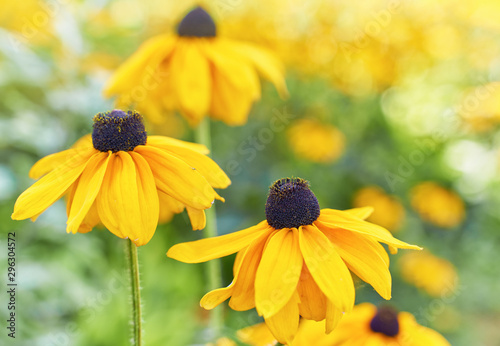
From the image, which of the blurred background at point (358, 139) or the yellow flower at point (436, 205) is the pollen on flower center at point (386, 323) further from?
the yellow flower at point (436, 205)

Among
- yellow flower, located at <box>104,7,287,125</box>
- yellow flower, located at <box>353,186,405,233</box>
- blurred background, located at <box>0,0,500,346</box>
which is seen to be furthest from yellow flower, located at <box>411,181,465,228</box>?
yellow flower, located at <box>104,7,287,125</box>

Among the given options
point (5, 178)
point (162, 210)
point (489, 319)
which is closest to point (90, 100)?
point (5, 178)

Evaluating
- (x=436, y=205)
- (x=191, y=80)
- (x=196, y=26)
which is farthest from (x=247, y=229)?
(x=436, y=205)

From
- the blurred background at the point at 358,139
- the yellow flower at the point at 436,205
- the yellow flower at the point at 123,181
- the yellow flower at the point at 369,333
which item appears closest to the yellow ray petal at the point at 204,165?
the yellow flower at the point at 123,181

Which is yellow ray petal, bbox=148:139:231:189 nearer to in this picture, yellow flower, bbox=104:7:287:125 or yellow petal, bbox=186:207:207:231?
yellow petal, bbox=186:207:207:231

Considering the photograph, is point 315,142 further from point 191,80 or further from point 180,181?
point 180,181

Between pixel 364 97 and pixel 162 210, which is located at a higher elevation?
pixel 364 97

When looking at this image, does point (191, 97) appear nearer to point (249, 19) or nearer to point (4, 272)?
point (4, 272)
